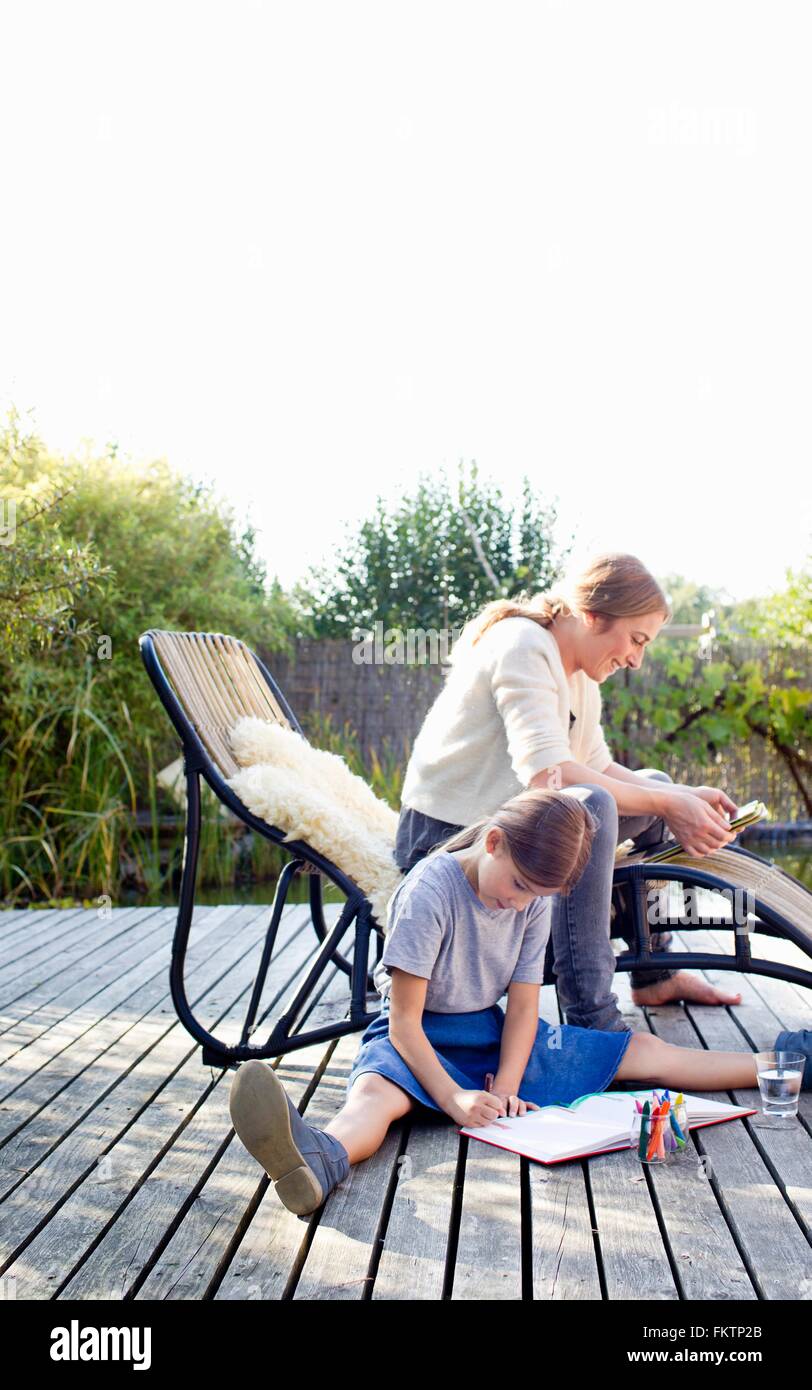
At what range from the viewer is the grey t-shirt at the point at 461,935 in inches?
97.6

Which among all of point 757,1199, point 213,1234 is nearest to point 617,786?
point 757,1199

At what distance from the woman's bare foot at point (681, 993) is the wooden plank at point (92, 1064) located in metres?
1.27

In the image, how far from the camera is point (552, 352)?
17.3m

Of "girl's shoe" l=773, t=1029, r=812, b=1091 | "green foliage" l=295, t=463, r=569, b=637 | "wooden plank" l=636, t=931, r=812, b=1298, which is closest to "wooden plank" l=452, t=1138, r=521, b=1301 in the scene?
"wooden plank" l=636, t=931, r=812, b=1298

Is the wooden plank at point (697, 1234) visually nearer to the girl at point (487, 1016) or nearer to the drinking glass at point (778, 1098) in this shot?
the drinking glass at point (778, 1098)

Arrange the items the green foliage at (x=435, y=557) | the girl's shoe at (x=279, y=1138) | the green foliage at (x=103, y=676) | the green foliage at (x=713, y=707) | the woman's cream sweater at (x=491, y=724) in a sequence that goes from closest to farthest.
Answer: the girl's shoe at (x=279, y=1138) → the woman's cream sweater at (x=491, y=724) → the green foliage at (x=103, y=676) → the green foliage at (x=713, y=707) → the green foliage at (x=435, y=557)

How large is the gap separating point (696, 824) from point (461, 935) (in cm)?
67

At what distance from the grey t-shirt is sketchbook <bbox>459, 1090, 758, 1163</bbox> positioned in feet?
0.81

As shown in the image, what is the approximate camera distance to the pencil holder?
7.54 ft

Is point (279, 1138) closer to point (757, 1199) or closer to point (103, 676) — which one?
point (757, 1199)

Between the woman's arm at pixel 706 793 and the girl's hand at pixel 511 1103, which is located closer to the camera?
the girl's hand at pixel 511 1103

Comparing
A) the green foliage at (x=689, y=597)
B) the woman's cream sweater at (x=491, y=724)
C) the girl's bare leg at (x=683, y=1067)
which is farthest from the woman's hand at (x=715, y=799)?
the green foliage at (x=689, y=597)

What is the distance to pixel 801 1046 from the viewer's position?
9.02 ft
